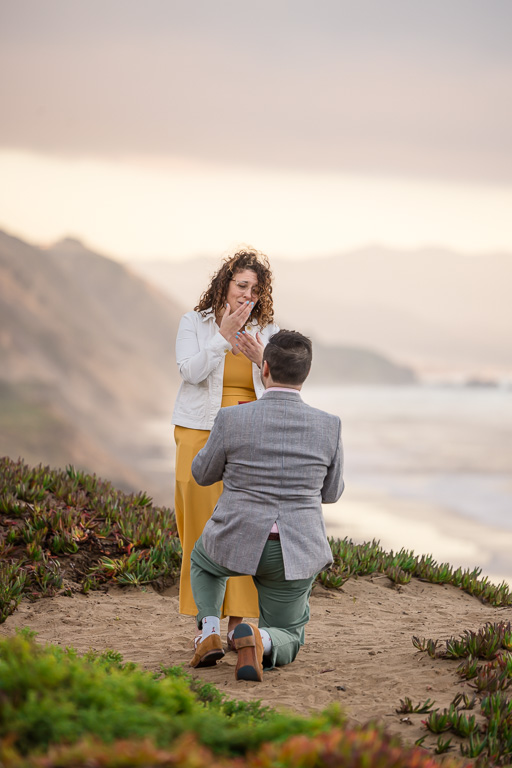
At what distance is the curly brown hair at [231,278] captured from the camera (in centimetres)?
525

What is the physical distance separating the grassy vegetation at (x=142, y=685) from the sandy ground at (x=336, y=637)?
0.14 m

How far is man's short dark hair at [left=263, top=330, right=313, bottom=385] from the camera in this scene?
408 centimetres

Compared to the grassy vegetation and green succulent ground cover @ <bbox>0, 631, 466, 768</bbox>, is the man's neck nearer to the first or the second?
the grassy vegetation

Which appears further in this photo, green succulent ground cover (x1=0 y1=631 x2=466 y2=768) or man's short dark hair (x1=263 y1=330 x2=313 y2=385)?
man's short dark hair (x1=263 y1=330 x2=313 y2=385)

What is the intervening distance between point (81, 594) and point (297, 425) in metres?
3.46

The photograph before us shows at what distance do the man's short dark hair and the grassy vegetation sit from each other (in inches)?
62.1

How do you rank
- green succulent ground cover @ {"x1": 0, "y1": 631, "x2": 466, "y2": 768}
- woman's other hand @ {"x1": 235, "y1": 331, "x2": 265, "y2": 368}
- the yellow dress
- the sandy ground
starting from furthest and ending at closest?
the yellow dress
woman's other hand @ {"x1": 235, "y1": 331, "x2": 265, "y2": 368}
the sandy ground
green succulent ground cover @ {"x1": 0, "y1": 631, "x2": 466, "y2": 768}

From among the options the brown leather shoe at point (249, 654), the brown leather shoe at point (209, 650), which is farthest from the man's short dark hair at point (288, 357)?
the brown leather shoe at point (209, 650)

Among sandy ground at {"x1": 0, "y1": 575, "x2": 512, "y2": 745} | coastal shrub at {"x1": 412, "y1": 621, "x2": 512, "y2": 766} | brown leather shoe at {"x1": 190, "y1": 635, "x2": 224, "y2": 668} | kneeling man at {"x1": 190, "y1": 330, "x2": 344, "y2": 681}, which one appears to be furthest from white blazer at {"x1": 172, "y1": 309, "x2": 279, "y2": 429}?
coastal shrub at {"x1": 412, "y1": 621, "x2": 512, "y2": 766}

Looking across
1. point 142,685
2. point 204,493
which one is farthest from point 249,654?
point 142,685

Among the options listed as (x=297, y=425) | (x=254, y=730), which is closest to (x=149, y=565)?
(x=297, y=425)

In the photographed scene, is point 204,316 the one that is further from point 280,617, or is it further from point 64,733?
point 64,733

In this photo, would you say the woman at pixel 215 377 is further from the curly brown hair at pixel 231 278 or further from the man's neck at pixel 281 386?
the man's neck at pixel 281 386

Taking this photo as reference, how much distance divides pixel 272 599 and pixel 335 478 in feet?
2.52
